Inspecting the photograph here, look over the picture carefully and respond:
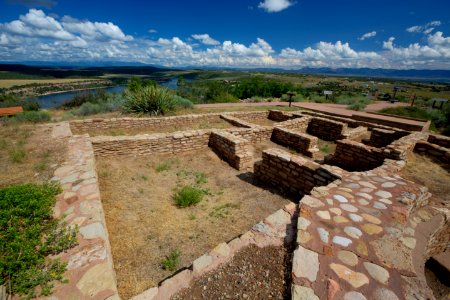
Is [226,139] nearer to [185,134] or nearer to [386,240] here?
[185,134]

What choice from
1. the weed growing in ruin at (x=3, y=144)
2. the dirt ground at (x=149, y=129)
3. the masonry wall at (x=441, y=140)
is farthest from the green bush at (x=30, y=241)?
the masonry wall at (x=441, y=140)

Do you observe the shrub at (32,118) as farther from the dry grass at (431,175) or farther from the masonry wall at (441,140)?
the masonry wall at (441,140)

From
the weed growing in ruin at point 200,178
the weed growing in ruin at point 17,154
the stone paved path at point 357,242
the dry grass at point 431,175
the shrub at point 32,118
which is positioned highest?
the stone paved path at point 357,242

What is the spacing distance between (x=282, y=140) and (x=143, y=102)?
6941 mm

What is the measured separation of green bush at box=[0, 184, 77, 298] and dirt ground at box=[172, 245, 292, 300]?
127 centimetres

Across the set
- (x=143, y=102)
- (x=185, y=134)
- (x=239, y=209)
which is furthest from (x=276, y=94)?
(x=239, y=209)

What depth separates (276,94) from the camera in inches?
1555

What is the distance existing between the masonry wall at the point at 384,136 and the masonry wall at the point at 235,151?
5.51m

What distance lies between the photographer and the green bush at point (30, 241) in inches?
77.6

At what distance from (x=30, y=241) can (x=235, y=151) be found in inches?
188

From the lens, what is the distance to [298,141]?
25.8 ft

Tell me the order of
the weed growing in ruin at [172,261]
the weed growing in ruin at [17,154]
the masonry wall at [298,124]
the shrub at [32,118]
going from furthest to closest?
the masonry wall at [298,124], the shrub at [32,118], the weed growing in ruin at [17,154], the weed growing in ruin at [172,261]

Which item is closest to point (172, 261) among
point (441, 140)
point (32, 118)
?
point (441, 140)

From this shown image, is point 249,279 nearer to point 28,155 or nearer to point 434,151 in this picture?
point 28,155
